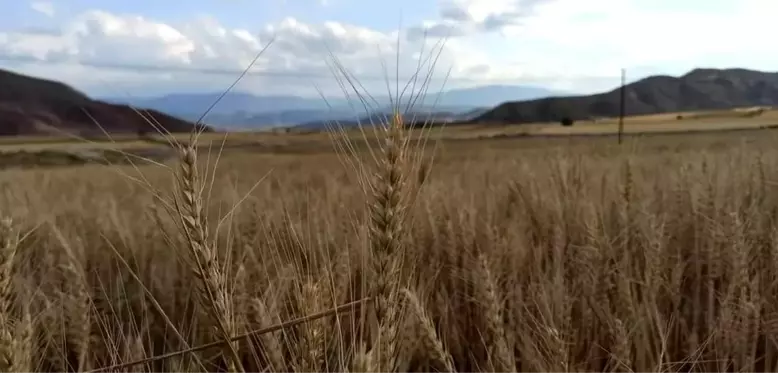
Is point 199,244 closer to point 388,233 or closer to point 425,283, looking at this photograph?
point 388,233

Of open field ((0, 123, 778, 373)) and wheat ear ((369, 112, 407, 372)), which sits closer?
wheat ear ((369, 112, 407, 372))

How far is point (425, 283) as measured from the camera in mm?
2311

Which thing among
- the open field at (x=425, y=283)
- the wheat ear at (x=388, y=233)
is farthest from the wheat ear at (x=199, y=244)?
the wheat ear at (x=388, y=233)

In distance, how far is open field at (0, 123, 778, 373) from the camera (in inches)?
38.9

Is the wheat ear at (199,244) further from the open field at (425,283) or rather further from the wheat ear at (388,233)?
the wheat ear at (388,233)

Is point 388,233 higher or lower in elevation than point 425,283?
higher

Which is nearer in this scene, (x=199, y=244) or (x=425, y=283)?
(x=199, y=244)

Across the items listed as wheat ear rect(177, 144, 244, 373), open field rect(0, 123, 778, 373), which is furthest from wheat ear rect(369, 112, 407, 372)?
wheat ear rect(177, 144, 244, 373)

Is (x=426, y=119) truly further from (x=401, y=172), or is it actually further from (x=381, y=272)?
(x=381, y=272)

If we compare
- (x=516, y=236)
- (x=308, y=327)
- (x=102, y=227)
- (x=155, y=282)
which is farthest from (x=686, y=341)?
(x=102, y=227)

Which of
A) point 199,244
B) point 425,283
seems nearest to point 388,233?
point 199,244

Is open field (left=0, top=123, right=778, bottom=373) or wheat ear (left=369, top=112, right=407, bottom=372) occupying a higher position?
wheat ear (left=369, top=112, right=407, bottom=372)

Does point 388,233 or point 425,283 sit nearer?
point 388,233

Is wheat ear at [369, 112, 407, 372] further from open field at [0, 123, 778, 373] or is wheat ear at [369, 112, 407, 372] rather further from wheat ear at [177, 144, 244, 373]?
wheat ear at [177, 144, 244, 373]
